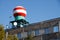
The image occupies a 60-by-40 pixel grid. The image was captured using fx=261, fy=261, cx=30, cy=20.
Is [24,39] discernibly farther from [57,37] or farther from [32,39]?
[57,37]

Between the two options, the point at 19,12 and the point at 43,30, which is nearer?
the point at 43,30

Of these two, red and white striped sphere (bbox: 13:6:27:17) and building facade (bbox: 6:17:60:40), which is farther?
red and white striped sphere (bbox: 13:6:27:17)

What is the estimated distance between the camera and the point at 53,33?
59.5 metres

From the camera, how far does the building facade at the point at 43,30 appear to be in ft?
195

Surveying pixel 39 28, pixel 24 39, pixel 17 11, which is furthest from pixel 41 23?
pixel 17 11

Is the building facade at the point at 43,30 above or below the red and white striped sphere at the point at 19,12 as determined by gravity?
below

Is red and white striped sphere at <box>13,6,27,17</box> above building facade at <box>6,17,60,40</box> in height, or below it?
above

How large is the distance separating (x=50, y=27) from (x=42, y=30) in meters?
2.50

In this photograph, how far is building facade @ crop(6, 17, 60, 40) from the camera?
195ft

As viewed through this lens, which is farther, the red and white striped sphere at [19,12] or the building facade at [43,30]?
the red and white striped sphere at [19,12]

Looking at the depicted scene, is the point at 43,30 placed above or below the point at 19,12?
below

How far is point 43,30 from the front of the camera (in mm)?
62375

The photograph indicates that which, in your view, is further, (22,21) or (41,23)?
(22,21)

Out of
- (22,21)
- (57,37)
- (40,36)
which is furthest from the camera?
(22,21)
